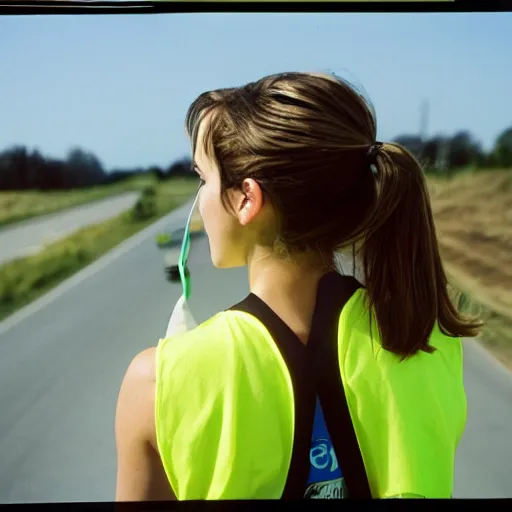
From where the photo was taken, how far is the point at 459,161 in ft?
5.77

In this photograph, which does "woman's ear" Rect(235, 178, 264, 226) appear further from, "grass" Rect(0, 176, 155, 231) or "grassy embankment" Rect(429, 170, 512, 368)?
"grassy embankment" Rect(429, 170, 512, 368)

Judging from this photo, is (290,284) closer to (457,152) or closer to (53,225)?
(457,152)

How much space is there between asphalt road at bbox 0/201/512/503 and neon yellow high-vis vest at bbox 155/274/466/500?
0.41 feet

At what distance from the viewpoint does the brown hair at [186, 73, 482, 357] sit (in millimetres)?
1616

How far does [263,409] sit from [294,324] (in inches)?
9.5

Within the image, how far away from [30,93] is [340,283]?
3.32 ft

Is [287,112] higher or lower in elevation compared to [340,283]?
higher

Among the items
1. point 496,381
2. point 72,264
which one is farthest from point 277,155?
point 496,381

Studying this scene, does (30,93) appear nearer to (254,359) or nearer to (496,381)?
(254,359)

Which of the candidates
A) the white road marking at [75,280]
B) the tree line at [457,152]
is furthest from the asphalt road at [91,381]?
the tree line at [457,152]

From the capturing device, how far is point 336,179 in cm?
163

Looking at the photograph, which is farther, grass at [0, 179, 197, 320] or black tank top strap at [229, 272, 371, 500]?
grass at [0, 179, 197, 320]

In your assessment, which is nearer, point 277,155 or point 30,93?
point 277,155

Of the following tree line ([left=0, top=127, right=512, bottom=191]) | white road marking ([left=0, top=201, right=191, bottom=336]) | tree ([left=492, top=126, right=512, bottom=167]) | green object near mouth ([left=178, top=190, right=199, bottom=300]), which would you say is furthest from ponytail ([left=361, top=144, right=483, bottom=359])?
white road marking ([left=0, top=201, right=191, bottom=336])
